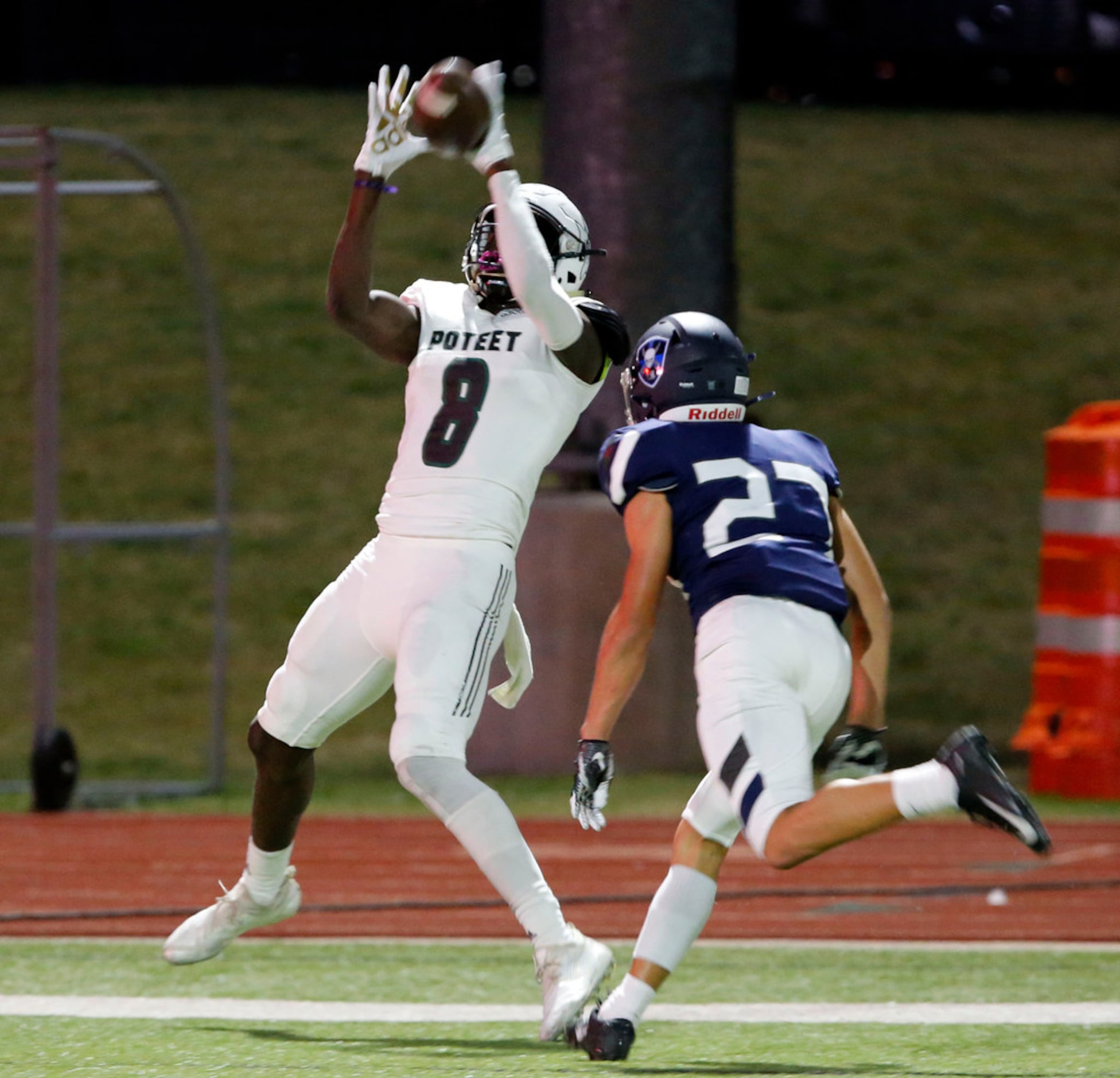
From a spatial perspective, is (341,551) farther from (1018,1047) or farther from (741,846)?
(1018,1047)

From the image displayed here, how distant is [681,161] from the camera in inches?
385

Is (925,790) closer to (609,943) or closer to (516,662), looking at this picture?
(516,662)

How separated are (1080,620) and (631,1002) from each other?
4734 mm

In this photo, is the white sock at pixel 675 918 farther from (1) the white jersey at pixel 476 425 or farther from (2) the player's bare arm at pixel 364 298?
(2) the player's bare arm at pixel 364 298

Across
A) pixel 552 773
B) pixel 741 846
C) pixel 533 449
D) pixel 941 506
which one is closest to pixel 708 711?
pixel 533 449

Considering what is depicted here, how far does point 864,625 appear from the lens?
479 centimetres

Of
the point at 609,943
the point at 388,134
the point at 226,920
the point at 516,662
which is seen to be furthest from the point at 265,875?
the point at 388,134

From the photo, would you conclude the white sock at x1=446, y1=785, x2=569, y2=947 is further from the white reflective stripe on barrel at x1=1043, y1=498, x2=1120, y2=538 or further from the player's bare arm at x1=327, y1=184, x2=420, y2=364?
the white reflective stripe on barrel at x1=1043, y1=498, x2=1120, y2=538

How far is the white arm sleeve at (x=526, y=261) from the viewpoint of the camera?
15.8ft

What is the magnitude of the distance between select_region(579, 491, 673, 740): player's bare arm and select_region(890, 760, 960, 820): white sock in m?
0.57

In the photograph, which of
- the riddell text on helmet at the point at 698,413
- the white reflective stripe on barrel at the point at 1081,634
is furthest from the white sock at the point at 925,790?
the white reflective stripe on barrel at the point at 1081,634

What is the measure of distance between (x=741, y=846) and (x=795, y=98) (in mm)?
16868

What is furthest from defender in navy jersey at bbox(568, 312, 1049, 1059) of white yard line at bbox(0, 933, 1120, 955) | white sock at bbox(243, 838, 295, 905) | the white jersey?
white yard line at bbox(0, 933, 1120, 955)

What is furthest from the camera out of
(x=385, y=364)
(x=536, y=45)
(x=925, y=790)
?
(x=536, y=45)
